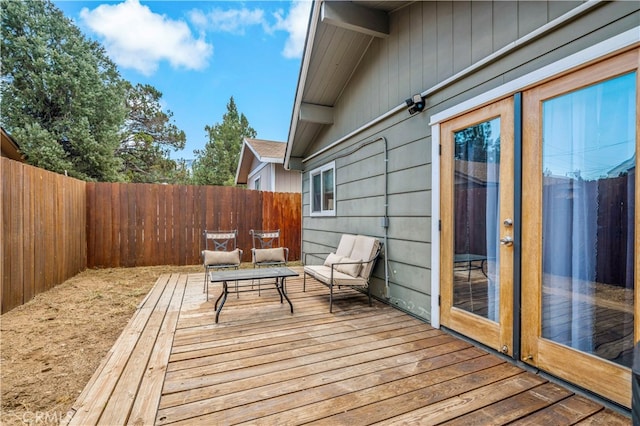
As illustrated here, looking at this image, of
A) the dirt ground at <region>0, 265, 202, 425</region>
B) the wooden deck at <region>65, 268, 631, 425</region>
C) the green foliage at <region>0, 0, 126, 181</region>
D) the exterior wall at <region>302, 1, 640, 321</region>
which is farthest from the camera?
the green foliage at <region>0, 0, 126, 181</region>

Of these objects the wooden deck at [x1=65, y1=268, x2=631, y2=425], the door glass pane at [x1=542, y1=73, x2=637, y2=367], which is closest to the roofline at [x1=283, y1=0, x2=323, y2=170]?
the door glass pane at [x1=542, y1=73, x2=637, y2=367]

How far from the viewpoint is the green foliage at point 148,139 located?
1430cm

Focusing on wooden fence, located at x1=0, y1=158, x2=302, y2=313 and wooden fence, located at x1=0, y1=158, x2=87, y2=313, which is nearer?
wooden fence, located at x1=0, y1=158, x2=87, y2=313

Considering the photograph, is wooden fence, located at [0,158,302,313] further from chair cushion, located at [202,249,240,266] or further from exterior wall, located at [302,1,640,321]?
exterior wall, located at [302,1,640,321]

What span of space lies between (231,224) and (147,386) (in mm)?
5619

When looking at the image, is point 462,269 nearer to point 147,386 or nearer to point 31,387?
point 147,386

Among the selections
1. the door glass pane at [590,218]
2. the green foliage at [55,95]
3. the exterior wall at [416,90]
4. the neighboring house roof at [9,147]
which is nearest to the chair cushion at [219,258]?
the exterior wall at [416,90]

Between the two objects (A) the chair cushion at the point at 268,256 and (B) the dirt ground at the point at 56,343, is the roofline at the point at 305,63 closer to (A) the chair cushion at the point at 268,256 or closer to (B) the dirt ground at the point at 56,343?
(A) the chair cushion at the point at 268,256

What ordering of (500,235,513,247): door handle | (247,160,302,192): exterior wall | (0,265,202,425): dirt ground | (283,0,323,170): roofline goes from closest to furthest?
(0,265,202,425): dirt ground < (500,235,513,247): door handle < (283,0,323,170): roofline < (247,160,302,192): exterior wall

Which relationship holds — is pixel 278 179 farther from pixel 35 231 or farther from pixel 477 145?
pixel 477 145

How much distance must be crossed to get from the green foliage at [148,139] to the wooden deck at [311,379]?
44.2 feet

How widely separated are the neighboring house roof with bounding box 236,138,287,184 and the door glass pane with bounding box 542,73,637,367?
742cm

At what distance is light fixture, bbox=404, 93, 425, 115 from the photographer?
323cm

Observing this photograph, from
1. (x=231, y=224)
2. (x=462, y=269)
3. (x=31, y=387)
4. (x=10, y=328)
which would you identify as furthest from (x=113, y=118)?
(x=462, y=269)
